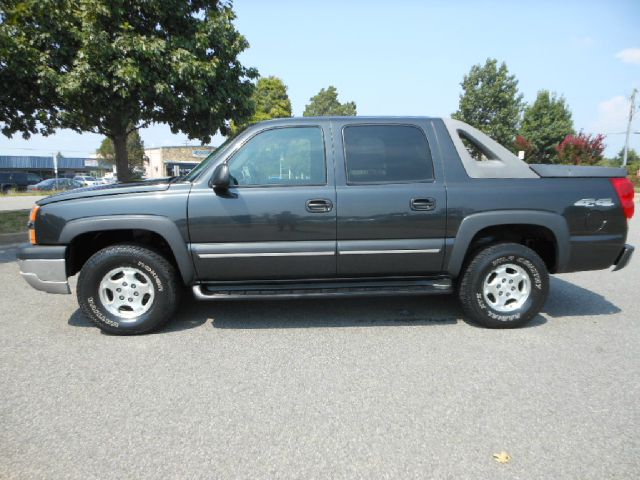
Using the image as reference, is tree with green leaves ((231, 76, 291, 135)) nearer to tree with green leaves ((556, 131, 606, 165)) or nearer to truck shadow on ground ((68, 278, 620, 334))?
tree with green leaves ((556, 131, 606, 165))

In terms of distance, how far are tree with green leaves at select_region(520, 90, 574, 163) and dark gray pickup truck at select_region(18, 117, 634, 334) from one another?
39287 mm

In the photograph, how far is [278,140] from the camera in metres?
3.46

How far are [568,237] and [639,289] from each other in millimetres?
2224

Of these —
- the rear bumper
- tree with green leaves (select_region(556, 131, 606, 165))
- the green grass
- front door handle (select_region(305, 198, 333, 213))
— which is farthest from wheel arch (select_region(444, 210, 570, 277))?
tree with green leaves (select_region(556, 131, 606, 165))

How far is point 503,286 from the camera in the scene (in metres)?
3.55

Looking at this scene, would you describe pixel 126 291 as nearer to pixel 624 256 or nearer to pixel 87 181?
pixel 624 256

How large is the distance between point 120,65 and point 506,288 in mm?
8622

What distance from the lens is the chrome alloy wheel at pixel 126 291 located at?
339 centimetres

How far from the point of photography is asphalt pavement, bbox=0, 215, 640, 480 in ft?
6.30

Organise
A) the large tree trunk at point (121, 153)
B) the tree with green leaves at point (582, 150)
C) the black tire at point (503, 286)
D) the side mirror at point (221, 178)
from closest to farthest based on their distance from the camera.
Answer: the side mirror at point (221, 178) < the black tire at point (503, 286) < the large tree trunk at point (121, 153) < the tree with green leaves at point (582, 150)

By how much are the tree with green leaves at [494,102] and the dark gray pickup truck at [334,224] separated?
39.4 metres

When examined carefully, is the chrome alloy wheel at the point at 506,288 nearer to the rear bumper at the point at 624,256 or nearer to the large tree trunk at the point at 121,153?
the rear bumper at the point at 624,256

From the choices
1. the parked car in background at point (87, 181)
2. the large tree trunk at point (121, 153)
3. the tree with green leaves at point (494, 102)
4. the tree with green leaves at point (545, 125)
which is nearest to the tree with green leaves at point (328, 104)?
the tree with green leaves at point (494, 102)

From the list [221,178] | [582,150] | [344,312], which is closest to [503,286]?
[344,312]
